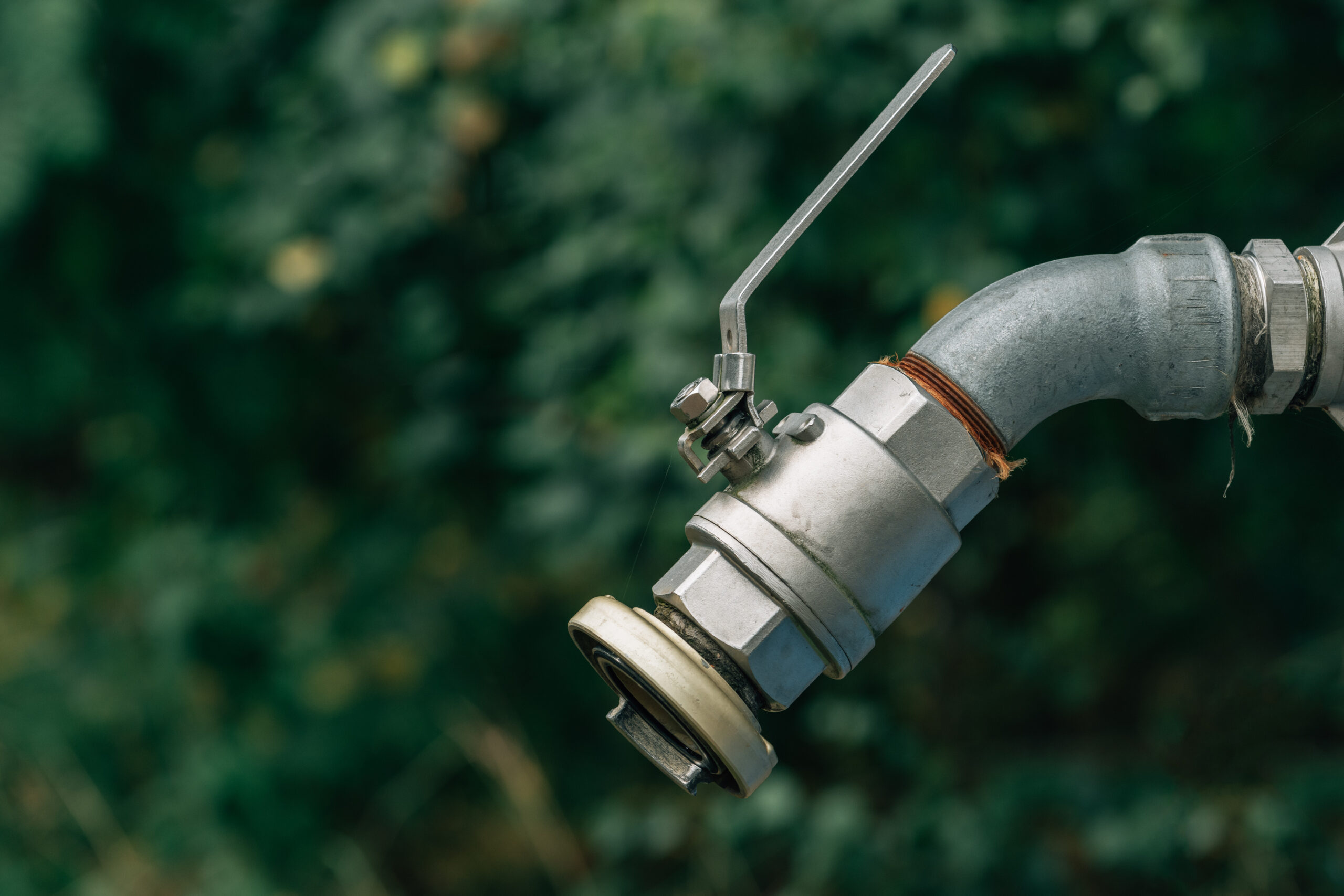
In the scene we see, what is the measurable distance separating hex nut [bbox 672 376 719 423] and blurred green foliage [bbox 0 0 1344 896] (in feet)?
2.53

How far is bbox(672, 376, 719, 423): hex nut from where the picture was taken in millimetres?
552

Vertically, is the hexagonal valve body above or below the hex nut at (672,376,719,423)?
below

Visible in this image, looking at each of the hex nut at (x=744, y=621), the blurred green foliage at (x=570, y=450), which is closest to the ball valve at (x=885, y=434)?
the hex nut at (x=744, y=621)

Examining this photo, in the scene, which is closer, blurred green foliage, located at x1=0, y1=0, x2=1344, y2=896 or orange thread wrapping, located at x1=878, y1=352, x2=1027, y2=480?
orange thread wrapping, located at x1=878, y1=352, x2=1027, y2=480

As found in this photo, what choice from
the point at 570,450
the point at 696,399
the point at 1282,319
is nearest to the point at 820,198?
the point at 696,399

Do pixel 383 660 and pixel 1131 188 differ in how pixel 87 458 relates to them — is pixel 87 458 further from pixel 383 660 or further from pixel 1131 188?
pixel 1131 188

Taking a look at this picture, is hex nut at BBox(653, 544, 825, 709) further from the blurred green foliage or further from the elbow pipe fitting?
the blurred green foliage

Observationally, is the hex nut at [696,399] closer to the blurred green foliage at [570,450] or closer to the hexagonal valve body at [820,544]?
the hexagonal valve body at [820,544]

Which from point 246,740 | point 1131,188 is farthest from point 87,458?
point 1131,188

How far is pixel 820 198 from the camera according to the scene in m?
0.55

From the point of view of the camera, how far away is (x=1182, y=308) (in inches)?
21.8

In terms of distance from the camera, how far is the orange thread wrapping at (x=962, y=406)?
1.89 feet

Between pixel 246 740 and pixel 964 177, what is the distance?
5.15 ft

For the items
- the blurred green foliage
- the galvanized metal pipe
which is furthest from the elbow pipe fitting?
the blurred green foliage
